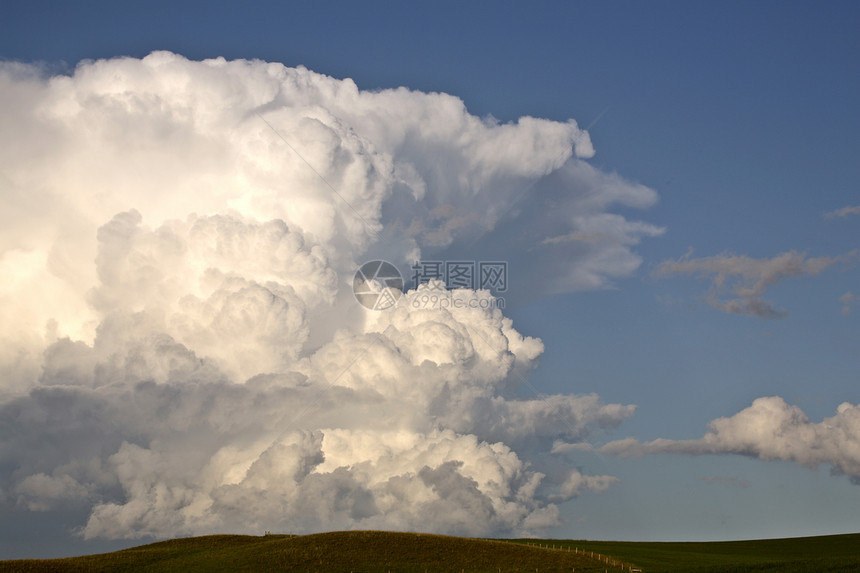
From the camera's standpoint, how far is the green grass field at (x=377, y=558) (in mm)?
90438

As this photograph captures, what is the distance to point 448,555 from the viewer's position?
326 feet

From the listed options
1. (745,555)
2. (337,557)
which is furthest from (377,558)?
(745,555)

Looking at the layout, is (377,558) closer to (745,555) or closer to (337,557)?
(337,557)

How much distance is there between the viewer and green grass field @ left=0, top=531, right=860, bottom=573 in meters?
90.4

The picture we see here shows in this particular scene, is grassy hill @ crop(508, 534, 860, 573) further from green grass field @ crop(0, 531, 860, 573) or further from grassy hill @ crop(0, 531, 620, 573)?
grassy hill @ crop(0, 531, 620, 573)

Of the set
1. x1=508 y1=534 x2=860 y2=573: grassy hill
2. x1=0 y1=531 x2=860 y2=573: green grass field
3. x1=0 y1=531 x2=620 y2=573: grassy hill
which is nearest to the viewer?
x1=508 y1=534 x2=860 y2=573: grassy hill

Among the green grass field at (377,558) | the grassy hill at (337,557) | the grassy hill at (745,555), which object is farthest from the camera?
the grassy hill at (337,557)

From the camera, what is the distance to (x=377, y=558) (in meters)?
96.9

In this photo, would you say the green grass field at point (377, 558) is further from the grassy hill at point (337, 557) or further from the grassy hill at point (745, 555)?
the grassy hill at point (745, 555)

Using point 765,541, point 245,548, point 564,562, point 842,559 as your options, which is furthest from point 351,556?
point 765,541

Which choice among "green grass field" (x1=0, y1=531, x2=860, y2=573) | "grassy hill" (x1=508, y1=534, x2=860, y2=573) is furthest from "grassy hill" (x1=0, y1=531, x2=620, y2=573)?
"grassy hill" (x1=508, y1=534, x2=860, y2=573)

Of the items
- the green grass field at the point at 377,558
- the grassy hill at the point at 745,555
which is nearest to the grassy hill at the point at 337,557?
the green grass field at the point at 377,558

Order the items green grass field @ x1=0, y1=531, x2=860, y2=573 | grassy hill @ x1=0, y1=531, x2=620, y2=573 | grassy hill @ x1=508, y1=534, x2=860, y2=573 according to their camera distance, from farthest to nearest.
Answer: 1. grassy hill @ x1=0, y1=531, x2=620, y2=573
2. green grass field @ x1=0, y1=531, x2=860, y2=573
3. grassy hill @ x1=508, y1=534, x2=860, y2=573

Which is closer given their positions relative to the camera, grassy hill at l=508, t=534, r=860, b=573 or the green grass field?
grassy hill at l=508, t=534, r=860, b=573
